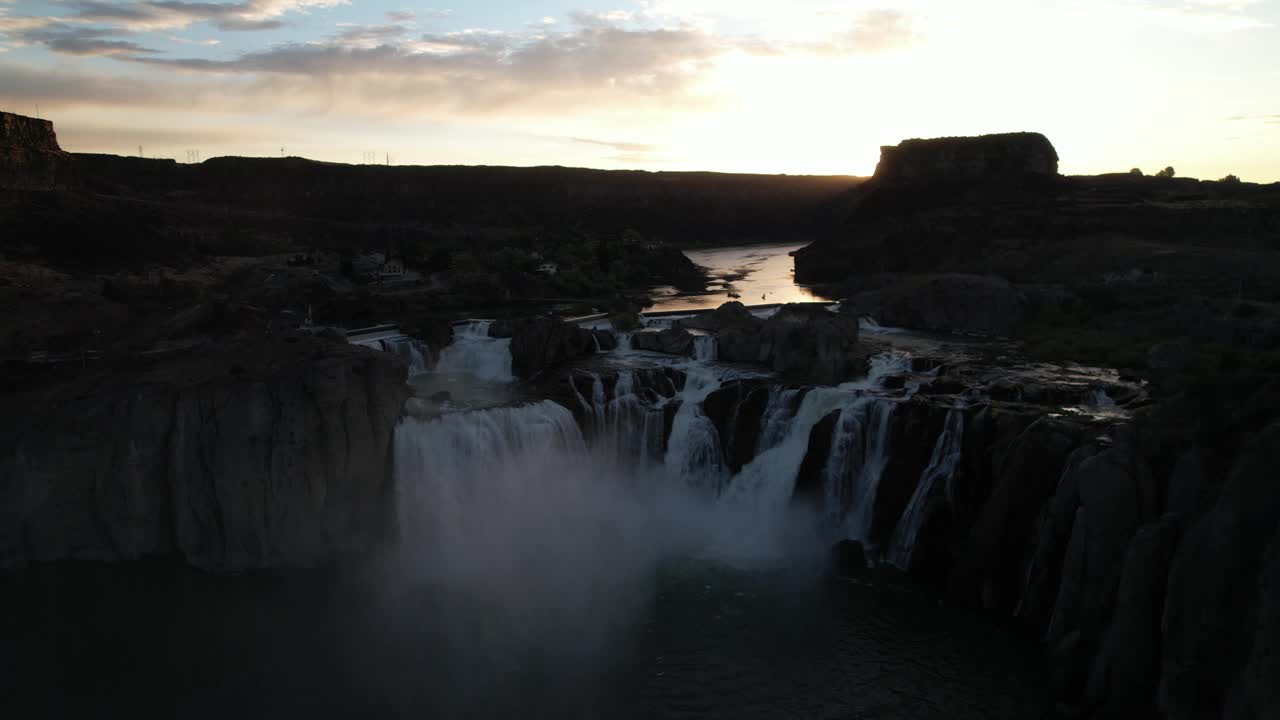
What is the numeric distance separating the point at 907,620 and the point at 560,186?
111 metres

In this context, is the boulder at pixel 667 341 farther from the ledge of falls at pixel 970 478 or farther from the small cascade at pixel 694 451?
the small cascade at pixel 694 451

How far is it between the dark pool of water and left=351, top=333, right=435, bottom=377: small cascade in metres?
12.1

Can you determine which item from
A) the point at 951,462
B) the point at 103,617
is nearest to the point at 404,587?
the point at 103,617

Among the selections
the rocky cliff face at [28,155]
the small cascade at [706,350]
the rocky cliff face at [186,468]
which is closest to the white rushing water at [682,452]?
the rocky cliff face at [186,468]

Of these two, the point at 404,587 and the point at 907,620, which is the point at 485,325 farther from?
the point at 907,620

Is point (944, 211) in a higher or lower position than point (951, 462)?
higher

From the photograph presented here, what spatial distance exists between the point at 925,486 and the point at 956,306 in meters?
19.3

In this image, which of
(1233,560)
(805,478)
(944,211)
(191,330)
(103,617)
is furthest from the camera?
(944,211)

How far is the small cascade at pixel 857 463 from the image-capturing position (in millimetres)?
23391

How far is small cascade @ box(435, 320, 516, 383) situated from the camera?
3219 centimetres

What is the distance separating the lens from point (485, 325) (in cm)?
3603

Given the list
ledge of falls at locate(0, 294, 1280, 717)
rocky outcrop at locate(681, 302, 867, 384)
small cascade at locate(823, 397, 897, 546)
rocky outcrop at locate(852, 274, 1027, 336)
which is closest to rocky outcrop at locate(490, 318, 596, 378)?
ledge of falls at locate(0, 294, 1280, 717)

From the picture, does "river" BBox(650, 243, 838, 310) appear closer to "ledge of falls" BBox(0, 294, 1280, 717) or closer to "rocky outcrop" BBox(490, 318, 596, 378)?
"rocky outcrop" BBox(490, 318, 596, 378)

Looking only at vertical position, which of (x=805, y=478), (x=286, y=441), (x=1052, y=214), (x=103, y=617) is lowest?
(x=103, y=617)
